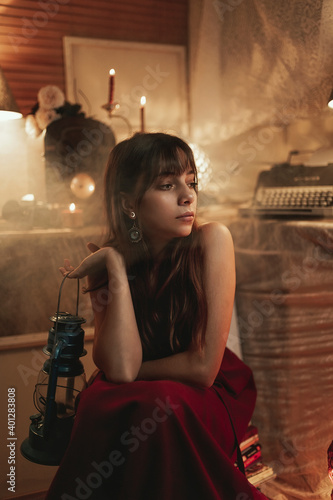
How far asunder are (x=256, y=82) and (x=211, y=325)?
118cm

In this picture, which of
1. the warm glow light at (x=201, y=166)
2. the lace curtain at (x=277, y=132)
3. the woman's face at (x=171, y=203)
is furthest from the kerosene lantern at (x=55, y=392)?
the warm glow light at (x=201, y=166)

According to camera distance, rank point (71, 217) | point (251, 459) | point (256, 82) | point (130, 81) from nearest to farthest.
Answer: point (251, 459), point (71, 217), point (256, 82), point (130, 81)

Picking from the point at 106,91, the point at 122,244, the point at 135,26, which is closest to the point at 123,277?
the point at 122,244

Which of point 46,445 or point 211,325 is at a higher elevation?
point 211,325

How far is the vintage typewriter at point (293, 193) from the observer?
1.45 m

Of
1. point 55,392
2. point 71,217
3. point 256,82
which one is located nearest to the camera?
point 55,392

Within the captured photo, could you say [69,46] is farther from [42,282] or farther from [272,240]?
[272,240]

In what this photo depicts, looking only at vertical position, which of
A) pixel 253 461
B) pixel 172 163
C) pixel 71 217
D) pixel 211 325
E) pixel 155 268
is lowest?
pixel 253 461

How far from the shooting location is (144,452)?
3.27ft

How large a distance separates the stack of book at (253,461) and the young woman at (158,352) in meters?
0.21

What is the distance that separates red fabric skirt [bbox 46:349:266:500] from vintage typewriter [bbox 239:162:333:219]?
0.70 meters

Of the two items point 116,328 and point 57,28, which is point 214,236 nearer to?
point 116,328

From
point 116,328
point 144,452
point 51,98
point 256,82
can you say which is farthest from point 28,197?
point 144,452

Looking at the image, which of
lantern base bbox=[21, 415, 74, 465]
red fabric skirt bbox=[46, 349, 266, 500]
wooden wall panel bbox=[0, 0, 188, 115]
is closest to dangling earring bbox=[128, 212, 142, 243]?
red fabric skirt bbox=[46, 349, 266, 500]
